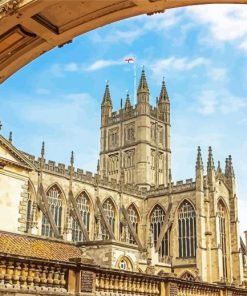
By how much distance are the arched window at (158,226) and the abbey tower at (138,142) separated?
391 inches

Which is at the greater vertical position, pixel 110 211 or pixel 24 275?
pixel 110 211

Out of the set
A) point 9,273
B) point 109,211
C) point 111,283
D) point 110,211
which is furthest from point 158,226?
point 9,273

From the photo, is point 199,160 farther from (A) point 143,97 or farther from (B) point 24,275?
(B) point 24,275

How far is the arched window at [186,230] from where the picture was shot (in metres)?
48.4

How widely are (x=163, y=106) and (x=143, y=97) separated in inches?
218

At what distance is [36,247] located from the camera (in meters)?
21.9

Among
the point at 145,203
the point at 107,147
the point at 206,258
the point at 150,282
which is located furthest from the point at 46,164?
the point at 150,282

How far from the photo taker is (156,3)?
393 cm

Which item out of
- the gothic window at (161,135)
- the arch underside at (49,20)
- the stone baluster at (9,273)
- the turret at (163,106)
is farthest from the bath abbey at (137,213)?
the arch underside at (49,20)

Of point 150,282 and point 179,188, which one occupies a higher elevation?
point 179,188

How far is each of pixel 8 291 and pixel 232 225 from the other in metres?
45.6

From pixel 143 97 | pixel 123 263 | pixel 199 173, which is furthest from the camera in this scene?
pixel 143 97

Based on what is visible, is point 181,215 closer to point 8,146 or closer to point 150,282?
point 8,146

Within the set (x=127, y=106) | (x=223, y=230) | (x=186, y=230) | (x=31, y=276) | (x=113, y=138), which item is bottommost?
(x=31, y=276)
